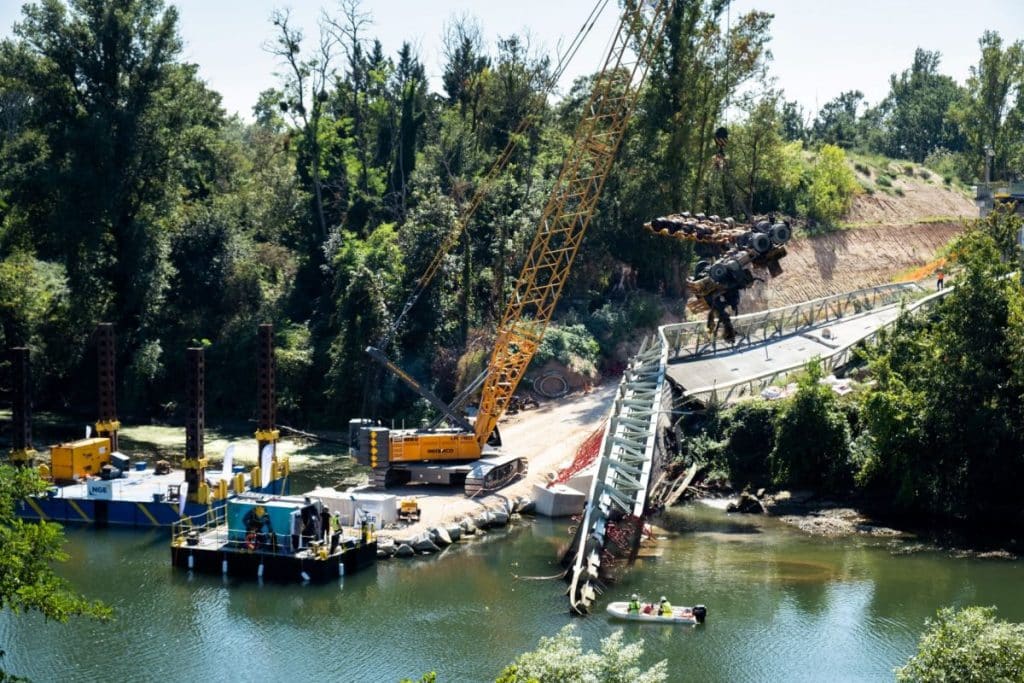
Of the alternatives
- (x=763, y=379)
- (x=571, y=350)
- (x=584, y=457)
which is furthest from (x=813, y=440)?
(x=571, y=350)

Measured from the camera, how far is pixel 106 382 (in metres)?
51.6

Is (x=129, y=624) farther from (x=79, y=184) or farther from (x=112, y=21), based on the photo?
(x=112, y=21)

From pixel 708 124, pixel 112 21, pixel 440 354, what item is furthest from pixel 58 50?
pixel 708 124

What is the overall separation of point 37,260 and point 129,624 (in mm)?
45412

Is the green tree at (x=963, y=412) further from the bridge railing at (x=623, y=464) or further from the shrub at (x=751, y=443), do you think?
the bridge railing at (x=623, y=464)

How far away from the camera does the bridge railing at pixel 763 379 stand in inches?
2110

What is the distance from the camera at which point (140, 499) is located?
4706 centimetres

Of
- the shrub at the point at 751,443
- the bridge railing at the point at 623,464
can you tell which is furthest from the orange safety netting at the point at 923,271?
the shrub at the point at 751,443

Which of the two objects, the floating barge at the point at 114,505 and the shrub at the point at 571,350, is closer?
the floating barge at the point at 114,505

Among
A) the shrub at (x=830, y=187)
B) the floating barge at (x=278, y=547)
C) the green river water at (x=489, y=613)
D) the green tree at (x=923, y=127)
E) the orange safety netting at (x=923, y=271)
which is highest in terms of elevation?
the green tree at (x=923, y=127)

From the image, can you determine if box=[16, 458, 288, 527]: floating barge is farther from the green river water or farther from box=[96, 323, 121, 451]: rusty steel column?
box=[96, 323, 121, 451]: rusty steel column

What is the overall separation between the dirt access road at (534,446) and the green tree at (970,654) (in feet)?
74.8

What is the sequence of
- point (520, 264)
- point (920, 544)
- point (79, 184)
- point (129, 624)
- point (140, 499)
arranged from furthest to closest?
point (520, 264) < point (79, 184) < point (140, 499) < point (920, 544) < point (129, 624)

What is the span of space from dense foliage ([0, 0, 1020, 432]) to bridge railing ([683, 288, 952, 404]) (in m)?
14.3
